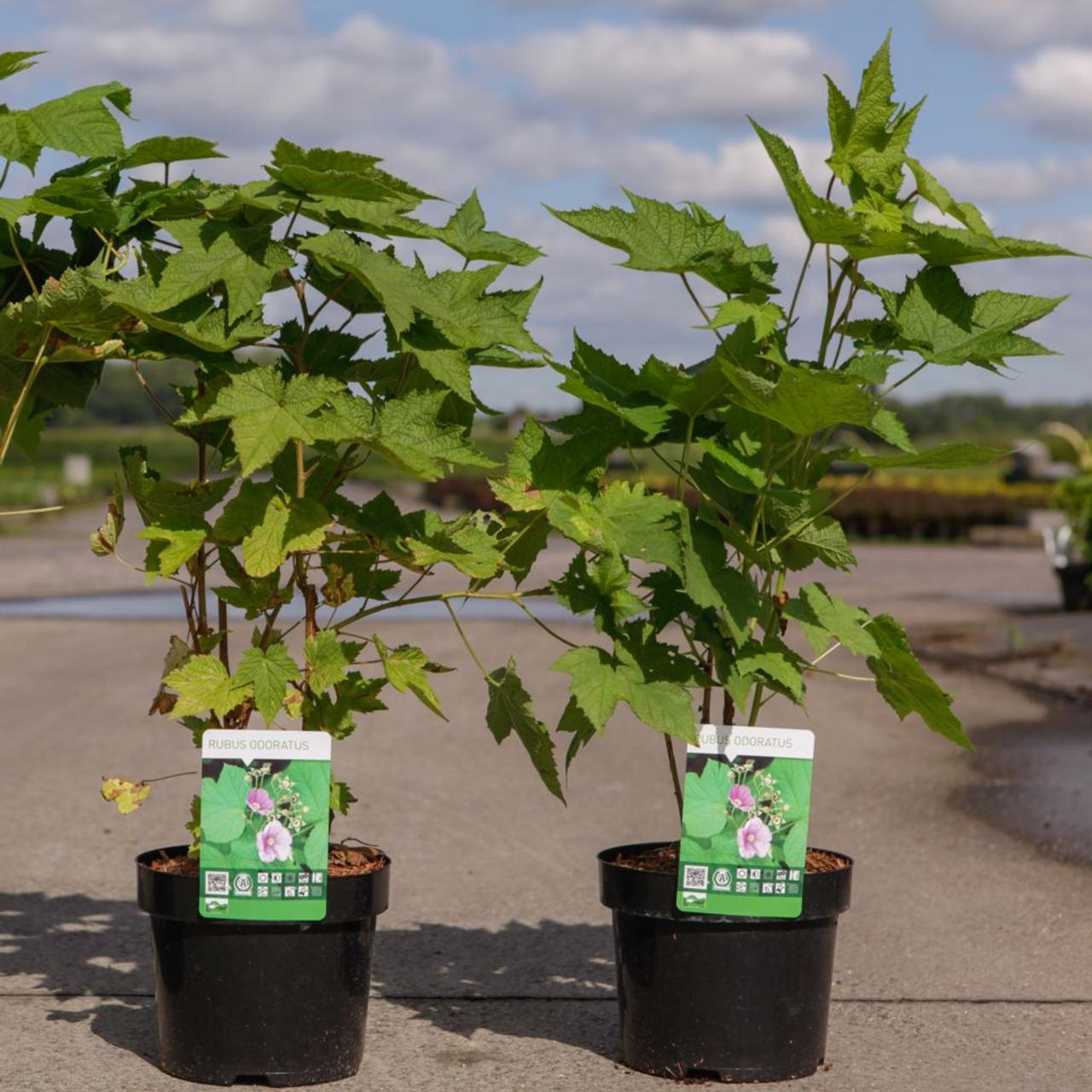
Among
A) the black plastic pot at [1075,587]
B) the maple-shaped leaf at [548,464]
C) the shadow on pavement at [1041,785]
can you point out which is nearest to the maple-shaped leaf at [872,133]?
the maple-shaped leaf at [548,464]

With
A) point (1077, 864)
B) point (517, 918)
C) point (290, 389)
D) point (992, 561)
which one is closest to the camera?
point (290, 389)

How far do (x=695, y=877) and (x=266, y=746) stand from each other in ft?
2.69

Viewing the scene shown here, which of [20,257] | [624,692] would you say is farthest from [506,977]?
[20,257]

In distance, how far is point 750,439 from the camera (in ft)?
10.7

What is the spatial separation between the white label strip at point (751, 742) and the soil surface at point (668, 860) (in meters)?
Result: 0.28

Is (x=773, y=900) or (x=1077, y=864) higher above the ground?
(x=773, y=900)

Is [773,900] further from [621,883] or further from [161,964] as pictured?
[161,964]

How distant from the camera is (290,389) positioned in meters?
2.93

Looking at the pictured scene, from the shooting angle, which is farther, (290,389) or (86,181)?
(86,181)

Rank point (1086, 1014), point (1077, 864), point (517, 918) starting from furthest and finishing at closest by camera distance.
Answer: point (1077, 864) < point (517, 918) < point (1086, 1014)

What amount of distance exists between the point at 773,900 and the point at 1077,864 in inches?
98.7

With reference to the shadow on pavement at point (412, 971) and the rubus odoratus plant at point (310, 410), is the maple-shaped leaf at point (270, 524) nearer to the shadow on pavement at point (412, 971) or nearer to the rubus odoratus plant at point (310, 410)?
the rubus odoratus plant at point (310, 410)

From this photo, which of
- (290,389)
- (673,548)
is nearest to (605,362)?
(673,548)

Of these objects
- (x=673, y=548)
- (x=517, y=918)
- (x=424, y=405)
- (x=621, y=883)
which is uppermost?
(x=424, y=405)
